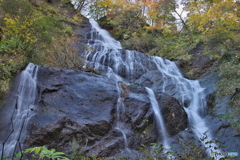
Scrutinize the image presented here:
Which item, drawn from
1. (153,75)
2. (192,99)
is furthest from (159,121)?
(153,75)

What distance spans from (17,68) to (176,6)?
17.4m

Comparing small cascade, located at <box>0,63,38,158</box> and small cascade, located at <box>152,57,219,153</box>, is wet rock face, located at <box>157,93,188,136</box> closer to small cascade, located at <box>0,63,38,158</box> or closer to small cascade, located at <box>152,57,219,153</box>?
small cascade, located at <box>152,57,219,153</box>

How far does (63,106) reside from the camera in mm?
6527

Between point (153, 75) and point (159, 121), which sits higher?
point (153, 75)

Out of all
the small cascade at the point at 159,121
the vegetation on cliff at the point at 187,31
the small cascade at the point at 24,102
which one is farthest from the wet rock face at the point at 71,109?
the vegetation on cliff at the point at 187,31

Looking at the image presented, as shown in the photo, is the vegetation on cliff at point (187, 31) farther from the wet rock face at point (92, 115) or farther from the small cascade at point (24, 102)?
the small cascade at point (24, 102)

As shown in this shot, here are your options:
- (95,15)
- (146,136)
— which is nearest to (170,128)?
(146,136)

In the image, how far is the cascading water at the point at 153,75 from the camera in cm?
1021

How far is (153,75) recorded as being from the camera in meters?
11.8

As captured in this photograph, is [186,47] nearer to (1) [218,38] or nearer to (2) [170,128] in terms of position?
(1) [218,38]

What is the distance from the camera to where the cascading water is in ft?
33.5

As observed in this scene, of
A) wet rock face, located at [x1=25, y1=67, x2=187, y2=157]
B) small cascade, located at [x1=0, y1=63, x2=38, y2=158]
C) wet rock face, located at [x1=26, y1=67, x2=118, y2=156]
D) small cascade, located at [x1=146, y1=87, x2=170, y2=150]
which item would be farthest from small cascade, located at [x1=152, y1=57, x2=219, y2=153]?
small cascade, located at [x1=0, y1=63, x2=38, y2=158]

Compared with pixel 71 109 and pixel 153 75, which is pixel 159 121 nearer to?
pixel 71 109

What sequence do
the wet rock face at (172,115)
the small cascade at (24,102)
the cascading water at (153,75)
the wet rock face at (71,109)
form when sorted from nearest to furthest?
the small cascade at (24,102)
the wet rock face at (71,109)
the wet rock face at (172,115)
the cascading water at (153,75)
